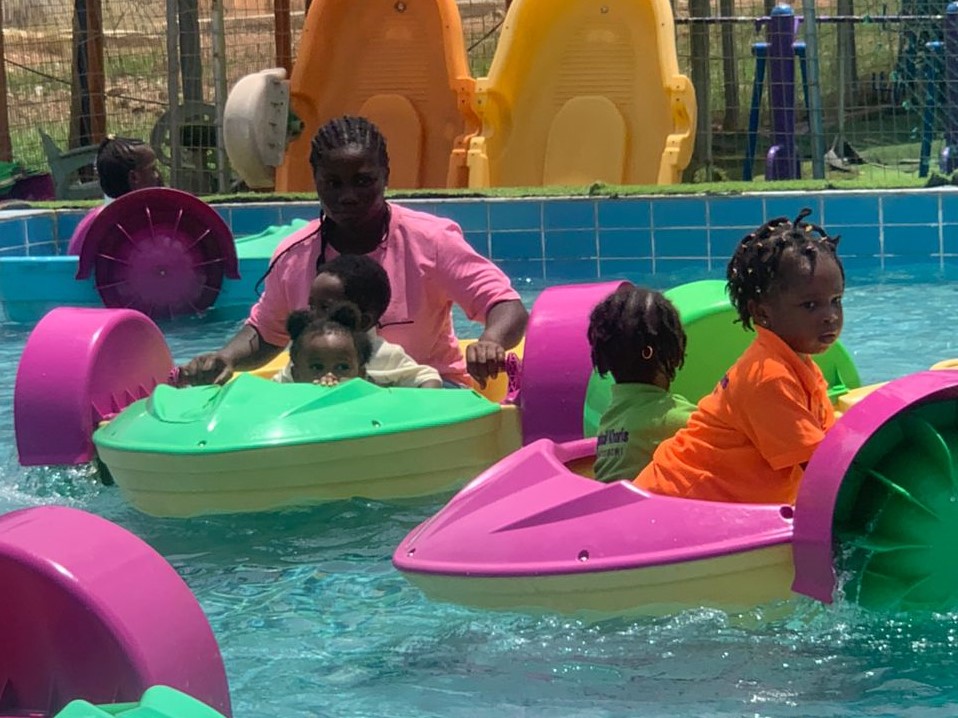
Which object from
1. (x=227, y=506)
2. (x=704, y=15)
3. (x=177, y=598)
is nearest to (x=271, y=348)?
(x=227, y=506)

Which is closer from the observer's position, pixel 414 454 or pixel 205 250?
pixel 414 454

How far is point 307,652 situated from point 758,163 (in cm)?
1039

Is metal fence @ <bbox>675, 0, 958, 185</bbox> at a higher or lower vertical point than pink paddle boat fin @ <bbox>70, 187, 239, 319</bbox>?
higher

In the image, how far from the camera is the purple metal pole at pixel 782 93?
35.5 feet

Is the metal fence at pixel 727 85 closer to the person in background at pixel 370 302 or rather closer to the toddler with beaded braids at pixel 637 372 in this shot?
the person in background at pixel 370 302

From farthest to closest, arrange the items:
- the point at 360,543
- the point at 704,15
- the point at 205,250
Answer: the point at 704,15, the point at 205,250, the point at 360,543

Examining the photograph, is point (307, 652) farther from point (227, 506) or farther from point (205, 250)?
point (205, 250)

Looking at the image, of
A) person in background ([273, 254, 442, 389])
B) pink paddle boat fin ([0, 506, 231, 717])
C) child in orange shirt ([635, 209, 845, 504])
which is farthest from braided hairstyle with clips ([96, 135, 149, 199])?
pink paddle boat fin ([0, 506, 231, 717])

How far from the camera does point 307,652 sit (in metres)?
3.45

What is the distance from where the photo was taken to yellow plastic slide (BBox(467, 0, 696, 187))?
1080cm

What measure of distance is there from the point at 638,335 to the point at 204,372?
5.07ft

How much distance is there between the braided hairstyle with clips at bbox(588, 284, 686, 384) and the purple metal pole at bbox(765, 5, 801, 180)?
730cm

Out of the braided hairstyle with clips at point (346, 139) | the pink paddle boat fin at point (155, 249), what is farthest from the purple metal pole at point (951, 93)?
the braided hairstyle with clips at point (346, 139)

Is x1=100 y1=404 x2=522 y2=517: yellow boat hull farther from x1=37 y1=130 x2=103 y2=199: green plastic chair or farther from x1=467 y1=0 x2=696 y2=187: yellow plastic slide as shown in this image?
x1=37 y1=130 x2=103 y2=199: green plastic chair
